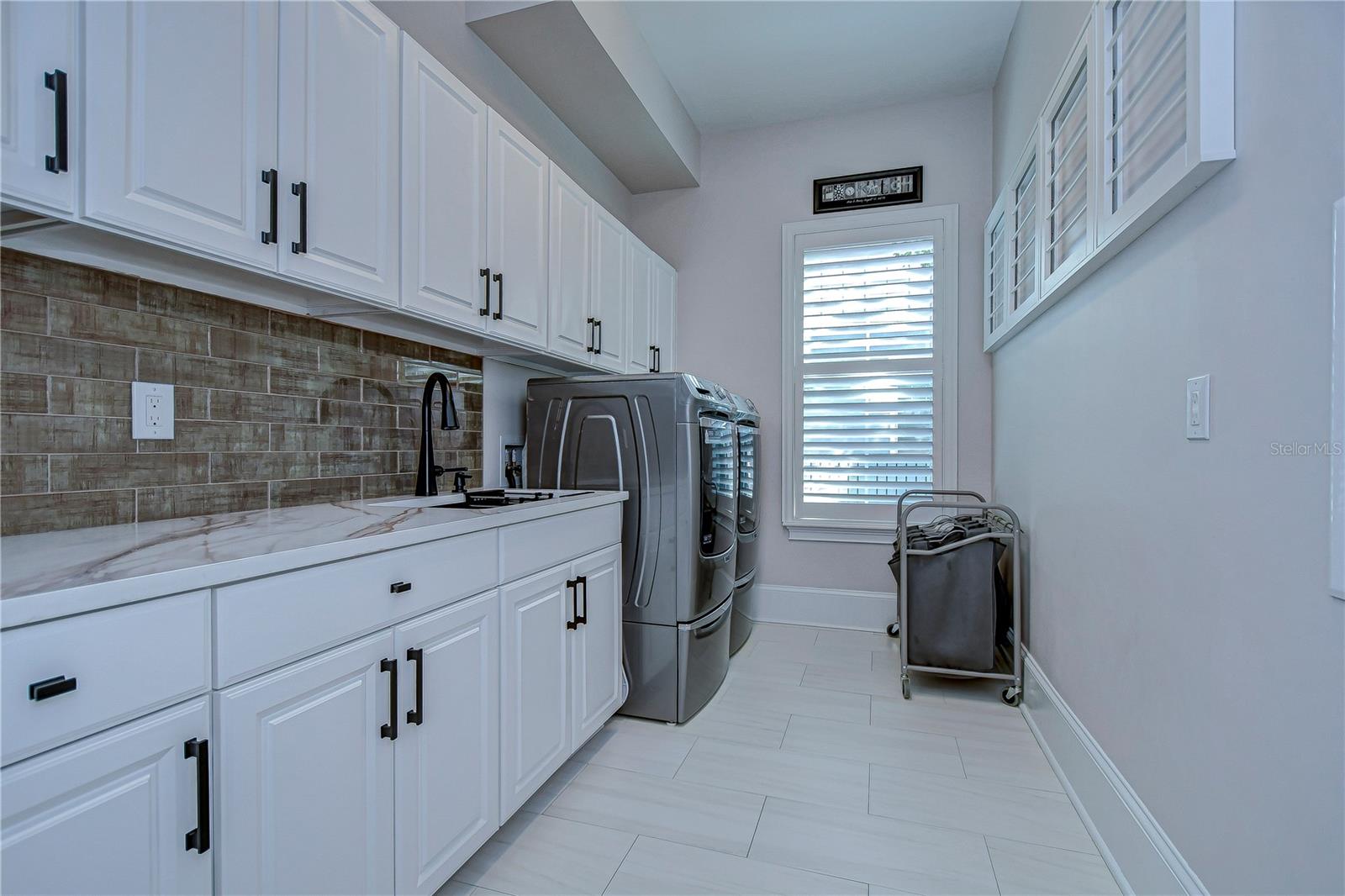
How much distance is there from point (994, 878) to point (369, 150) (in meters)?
2.48

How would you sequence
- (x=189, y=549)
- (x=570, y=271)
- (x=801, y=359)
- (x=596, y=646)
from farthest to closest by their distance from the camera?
(x=801, y=359), (x=570, y=271), (x=596, y=646), (x=189, y=549)

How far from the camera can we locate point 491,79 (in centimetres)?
259

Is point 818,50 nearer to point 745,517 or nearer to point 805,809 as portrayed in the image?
point 745,517

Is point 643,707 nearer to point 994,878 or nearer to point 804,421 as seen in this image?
point 994,878

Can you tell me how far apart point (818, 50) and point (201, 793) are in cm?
→ 378

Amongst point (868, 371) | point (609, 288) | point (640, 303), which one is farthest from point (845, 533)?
point (609, 288)

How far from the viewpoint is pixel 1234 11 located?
3.57 feet

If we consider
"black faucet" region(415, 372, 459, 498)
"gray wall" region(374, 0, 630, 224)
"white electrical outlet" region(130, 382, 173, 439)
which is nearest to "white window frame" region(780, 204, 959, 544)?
"gray wall" region(374, 0, 630, 224)

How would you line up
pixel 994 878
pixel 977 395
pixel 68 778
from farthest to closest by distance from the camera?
pixel 977 395 < pixel 994 878 < pixel 68 778

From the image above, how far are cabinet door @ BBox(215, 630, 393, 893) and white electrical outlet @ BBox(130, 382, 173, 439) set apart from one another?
28.5 inches

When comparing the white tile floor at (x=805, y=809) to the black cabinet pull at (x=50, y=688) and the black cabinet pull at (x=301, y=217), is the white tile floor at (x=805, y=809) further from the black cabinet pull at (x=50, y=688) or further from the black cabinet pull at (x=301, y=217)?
the black cabinet pull at (x=301, y=217)

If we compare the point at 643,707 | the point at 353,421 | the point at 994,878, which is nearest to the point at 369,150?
the point at 353,421

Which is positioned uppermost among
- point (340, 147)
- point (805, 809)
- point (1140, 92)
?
point (1140, 92)

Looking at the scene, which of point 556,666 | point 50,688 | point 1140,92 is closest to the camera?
point 50,688
